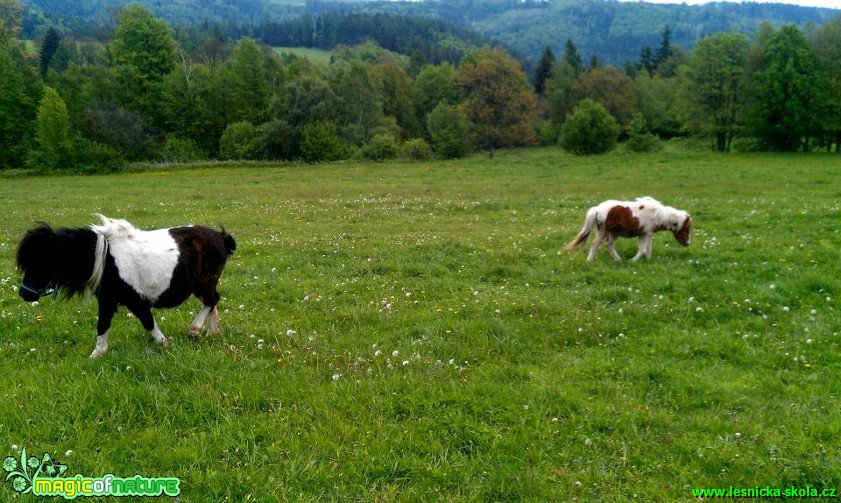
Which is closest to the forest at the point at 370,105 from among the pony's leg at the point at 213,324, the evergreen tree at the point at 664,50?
the evergreen tree at the point at 664,50

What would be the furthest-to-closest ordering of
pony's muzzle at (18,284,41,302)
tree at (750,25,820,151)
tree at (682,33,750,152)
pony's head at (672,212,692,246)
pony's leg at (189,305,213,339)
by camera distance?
tree at (682,33,750,152), tree at (750,25,820,151), pony's head at (672,212,692,246), pony's leg at (189,305,213,339), pony's muzzle at (18,284,41,302)

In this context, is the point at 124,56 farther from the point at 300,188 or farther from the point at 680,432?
the point at 680,432

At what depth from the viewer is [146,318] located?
26.1ft

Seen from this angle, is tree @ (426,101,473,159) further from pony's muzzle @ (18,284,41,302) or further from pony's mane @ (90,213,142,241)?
pony's muzzle @ (18,284,41,302)

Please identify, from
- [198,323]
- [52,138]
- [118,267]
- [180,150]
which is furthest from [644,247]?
[180,150]

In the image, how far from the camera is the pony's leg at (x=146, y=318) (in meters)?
7.88

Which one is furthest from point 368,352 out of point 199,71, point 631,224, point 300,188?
point 199,71

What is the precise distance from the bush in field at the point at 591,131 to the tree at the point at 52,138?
5993 cm

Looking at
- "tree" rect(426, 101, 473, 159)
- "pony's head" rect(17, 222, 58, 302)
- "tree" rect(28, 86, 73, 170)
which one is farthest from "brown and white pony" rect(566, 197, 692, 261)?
"tree" rect(28, 86, 73, 170)

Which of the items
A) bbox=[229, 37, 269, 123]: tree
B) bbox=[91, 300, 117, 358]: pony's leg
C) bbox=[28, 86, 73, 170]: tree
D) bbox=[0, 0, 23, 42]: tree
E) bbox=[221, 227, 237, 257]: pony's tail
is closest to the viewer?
bbox=[91, 300, 117, 358]: pony's leg

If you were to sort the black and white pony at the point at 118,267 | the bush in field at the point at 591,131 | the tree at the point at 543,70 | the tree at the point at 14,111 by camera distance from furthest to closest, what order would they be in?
the tree at the point at 543,70 < the tree at the point at 14,111 < the bush in field at the point at 591,131 < the black and white pony at the point at 118,267

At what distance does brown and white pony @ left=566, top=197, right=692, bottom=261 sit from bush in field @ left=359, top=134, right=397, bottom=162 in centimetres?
5315

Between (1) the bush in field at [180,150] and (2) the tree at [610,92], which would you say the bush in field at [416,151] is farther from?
(2) the tree at [610,92]

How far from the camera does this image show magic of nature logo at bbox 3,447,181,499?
498 cm
